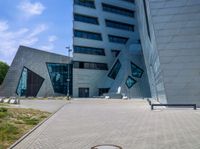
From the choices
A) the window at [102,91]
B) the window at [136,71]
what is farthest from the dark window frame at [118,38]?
the window at [102,91]

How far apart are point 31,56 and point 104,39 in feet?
63.1

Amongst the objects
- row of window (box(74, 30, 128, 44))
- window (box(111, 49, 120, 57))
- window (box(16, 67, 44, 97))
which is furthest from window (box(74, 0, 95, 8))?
window (box(16, 67, 44, 97))

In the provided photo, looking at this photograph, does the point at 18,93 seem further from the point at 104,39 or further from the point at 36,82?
the point at 104,39

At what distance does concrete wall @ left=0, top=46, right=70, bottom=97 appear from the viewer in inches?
2613

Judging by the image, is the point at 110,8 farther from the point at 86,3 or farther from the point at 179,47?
the point at 179,47

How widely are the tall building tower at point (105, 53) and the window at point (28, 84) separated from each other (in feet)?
30.0

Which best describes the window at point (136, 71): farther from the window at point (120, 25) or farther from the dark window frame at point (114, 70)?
the window at point (120, 25)

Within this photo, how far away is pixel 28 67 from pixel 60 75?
8409 millimetres

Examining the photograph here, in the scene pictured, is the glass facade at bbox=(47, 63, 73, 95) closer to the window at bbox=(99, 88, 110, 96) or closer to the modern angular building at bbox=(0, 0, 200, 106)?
the modern angular building at bbox=(0, 0, 200, 106)

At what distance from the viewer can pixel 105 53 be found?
71.5 meters

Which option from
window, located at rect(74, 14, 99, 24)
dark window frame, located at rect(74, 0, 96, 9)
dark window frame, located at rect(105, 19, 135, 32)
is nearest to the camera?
window, located at rect(74, 14, 99, 24)

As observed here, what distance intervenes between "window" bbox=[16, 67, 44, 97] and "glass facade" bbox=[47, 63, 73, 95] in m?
3.58

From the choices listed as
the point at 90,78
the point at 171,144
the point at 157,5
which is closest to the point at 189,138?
the point at 171,144

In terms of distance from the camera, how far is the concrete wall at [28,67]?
66375 mm
